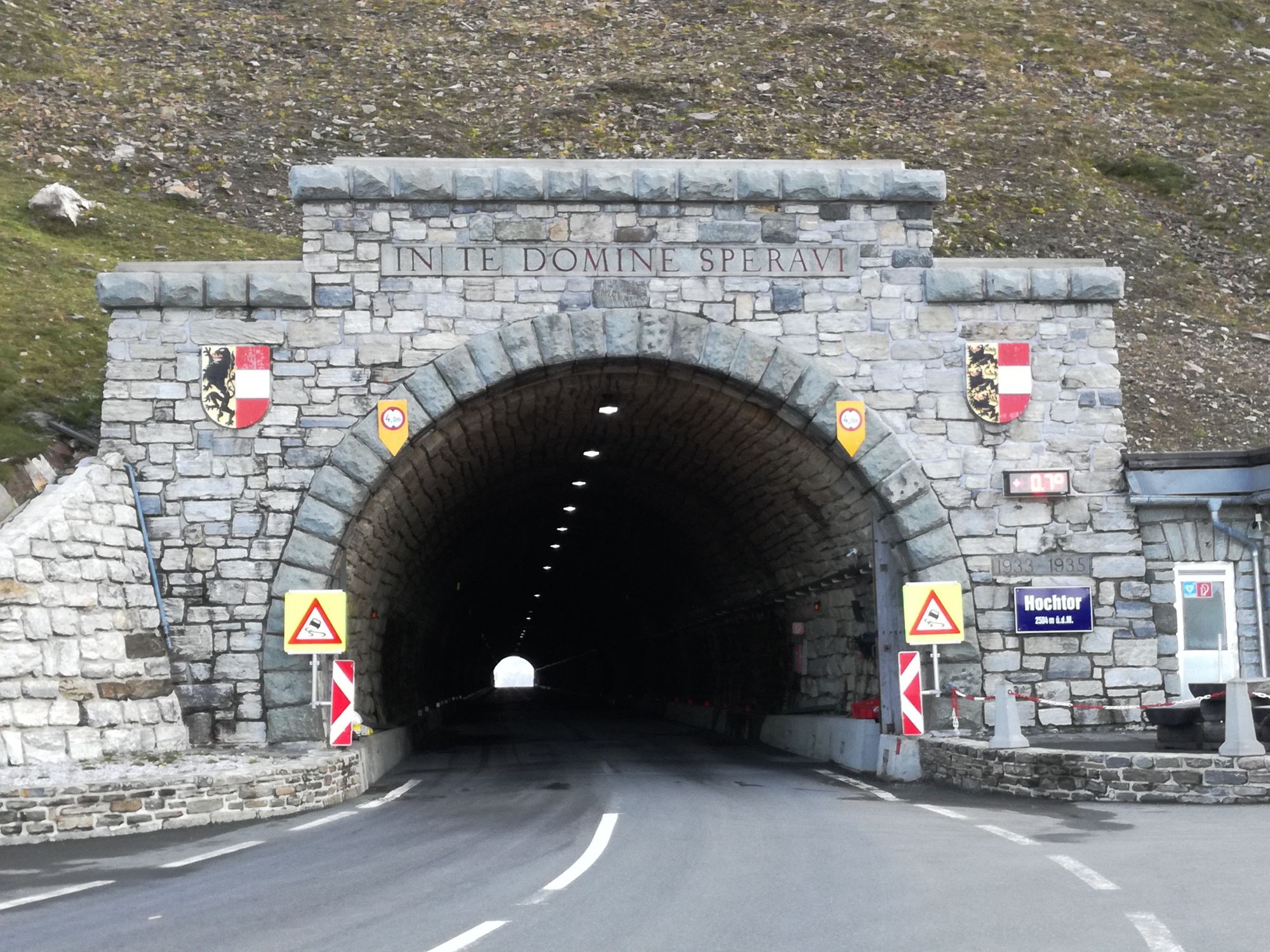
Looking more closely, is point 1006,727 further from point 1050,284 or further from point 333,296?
point 333,296

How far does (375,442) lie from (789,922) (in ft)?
33.7

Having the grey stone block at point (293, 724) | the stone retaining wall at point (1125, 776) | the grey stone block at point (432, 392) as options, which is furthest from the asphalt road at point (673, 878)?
the grey stone block at point (432, 392)

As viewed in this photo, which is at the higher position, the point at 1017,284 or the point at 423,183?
the point at 423,183

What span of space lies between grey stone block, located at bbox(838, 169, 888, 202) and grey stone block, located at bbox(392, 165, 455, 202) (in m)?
4.75

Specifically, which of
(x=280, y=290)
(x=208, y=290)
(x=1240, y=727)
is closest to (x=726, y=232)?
(x=280, y=290)

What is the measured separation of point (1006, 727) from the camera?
13945 mm

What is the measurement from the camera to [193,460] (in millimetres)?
16172

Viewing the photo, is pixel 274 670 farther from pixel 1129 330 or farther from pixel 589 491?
pixel 1129 330

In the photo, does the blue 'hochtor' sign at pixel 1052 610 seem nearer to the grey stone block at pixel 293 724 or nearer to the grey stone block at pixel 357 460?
the grey stone block at pixel 357 460

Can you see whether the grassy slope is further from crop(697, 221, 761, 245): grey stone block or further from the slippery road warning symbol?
crop(697, 221, 761, 245): grey stone block

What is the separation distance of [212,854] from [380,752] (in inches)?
308

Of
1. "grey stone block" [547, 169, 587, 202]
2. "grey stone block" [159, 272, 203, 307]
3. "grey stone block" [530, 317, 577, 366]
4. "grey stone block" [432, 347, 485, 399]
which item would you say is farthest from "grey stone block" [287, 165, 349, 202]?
"grey stone block" [530, 317, 577, 366]

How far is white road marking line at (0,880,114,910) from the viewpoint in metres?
8.27

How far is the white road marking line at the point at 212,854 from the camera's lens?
394 inches
